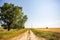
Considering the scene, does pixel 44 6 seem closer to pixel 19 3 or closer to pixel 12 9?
pixel 19 3

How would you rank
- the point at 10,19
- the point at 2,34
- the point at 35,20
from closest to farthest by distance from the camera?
the point at 2,34 → the point at 35,20 → the point at 10,19

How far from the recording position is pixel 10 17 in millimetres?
14672

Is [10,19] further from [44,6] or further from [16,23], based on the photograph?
[44,6]

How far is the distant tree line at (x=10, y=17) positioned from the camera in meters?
14.3

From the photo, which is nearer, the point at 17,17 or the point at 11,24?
the point at 11,24

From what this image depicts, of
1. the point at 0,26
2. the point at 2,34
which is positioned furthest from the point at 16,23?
the point at 2,34

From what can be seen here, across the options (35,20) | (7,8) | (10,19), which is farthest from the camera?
(7,8)

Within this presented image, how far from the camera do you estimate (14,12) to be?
15.6 meters

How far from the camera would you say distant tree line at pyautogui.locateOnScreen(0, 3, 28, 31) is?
1427 cm

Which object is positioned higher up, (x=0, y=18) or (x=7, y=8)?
(x=7, y=8)

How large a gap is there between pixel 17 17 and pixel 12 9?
117 cm

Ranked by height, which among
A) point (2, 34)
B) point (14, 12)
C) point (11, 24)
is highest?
point (14, 12)

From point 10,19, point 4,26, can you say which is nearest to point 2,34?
point 4,26

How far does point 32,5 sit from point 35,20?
4.90 ft
